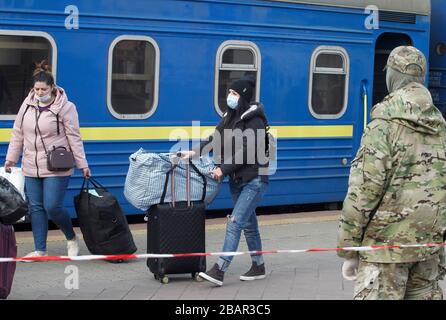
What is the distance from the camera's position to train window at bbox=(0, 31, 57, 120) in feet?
28.7

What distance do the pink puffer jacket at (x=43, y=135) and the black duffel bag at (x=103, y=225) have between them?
33cm

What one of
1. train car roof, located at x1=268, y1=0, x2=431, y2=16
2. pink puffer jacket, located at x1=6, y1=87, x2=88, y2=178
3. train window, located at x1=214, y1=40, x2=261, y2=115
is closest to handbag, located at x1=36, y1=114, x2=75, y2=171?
pink puffer jacket, located at x1=6, y1=87, x2=88, y2=178

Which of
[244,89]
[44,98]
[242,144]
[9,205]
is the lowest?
[9,205]

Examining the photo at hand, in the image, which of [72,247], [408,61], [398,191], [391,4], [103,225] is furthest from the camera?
[391,4]

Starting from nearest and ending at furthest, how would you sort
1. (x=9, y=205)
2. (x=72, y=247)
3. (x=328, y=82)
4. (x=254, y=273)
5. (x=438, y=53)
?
(x=9, y=205) < (x=254, y=273) < (x=72, y=247) < (x=328, y=82) < (x=438, y=53)

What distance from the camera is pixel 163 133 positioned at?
32.1 ft

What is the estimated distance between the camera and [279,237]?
372 inches

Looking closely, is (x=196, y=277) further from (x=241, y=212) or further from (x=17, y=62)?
(x=17, y=62)

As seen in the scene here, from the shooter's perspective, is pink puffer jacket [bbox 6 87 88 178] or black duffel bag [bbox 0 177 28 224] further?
pink puffer jacket [bbox 6 87 88 178]

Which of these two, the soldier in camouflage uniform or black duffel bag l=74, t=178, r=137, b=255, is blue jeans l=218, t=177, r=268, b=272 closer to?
black duffel bag l=74, t=178, r=137, b=255

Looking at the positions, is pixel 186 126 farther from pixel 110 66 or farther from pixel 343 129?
pixel 343 129

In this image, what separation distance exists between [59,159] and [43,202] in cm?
43

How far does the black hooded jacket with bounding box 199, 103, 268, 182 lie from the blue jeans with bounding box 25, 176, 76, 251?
4.81ft

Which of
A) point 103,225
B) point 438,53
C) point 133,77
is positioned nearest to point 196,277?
point 103,225
